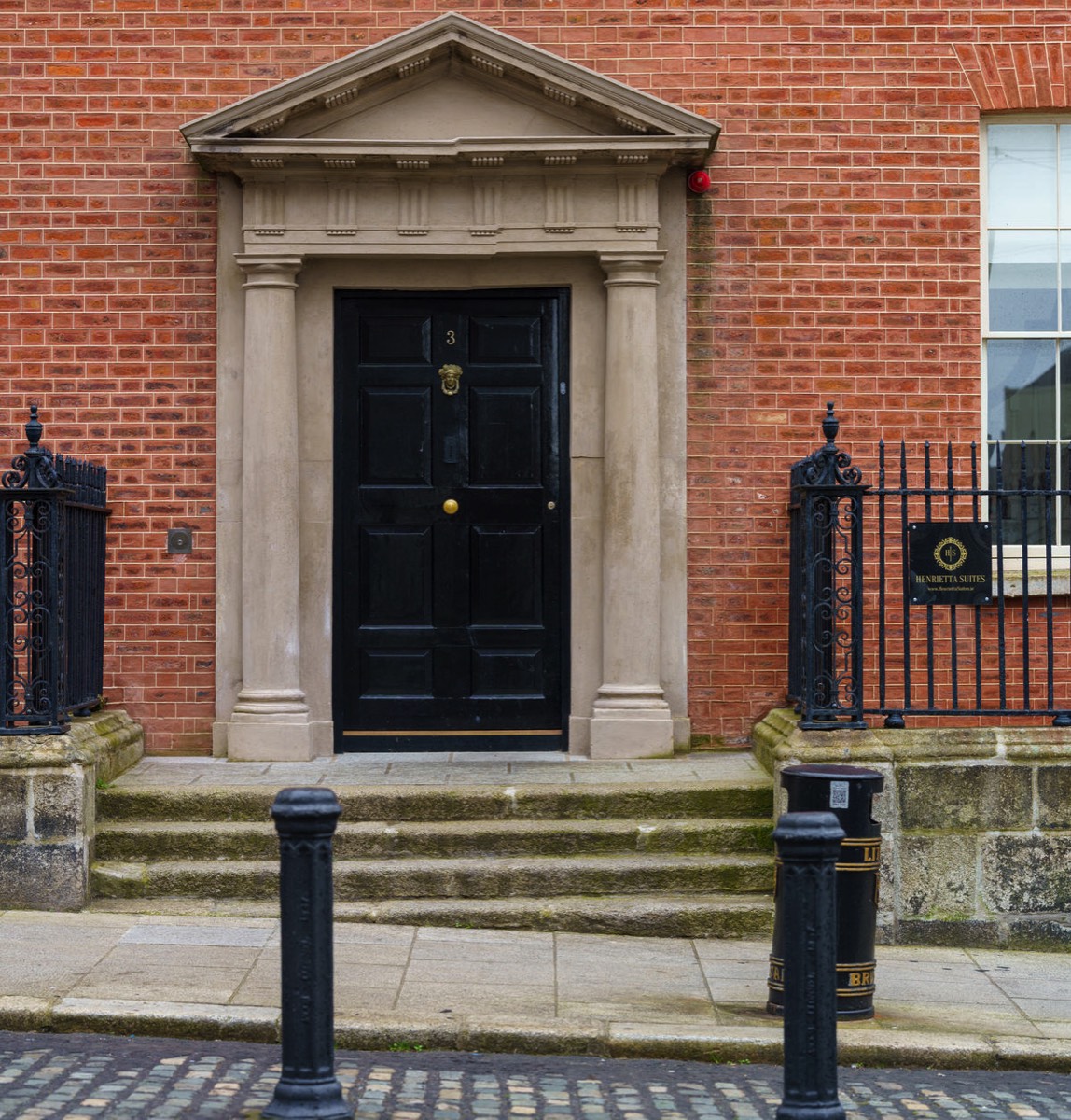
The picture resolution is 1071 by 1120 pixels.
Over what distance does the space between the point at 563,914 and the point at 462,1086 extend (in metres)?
2.10

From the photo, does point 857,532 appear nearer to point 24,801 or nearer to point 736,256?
point 736,256

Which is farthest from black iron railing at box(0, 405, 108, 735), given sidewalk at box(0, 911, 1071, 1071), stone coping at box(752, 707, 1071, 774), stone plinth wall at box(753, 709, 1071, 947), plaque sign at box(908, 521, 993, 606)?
plaque sign at box(908, 521, 993, 606)

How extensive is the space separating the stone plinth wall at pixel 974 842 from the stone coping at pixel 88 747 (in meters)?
3.67

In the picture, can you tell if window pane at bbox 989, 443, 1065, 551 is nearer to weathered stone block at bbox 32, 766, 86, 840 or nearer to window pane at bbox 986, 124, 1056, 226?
window pane at bbox 986, 124, 1056, 226

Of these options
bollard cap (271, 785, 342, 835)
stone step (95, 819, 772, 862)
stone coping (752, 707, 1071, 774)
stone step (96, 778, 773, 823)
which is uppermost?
bollard cap (271, 785, 342, 835)

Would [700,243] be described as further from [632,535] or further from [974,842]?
[974,842]

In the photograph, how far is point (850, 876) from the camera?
22.2 feet

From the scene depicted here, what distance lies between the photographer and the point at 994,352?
395 inches

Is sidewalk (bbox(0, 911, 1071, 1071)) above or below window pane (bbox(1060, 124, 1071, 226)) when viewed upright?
below

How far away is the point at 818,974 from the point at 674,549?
15.9 ft

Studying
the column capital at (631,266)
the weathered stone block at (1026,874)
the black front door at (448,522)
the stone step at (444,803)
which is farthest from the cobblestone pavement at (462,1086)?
the column capital at (631,266)

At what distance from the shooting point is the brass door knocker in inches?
387

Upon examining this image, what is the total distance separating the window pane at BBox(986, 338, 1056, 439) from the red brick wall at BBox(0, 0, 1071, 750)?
0.28 metres

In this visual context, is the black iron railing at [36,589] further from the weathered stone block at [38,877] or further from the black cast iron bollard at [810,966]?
the black cast iron bollard at [810,966]
